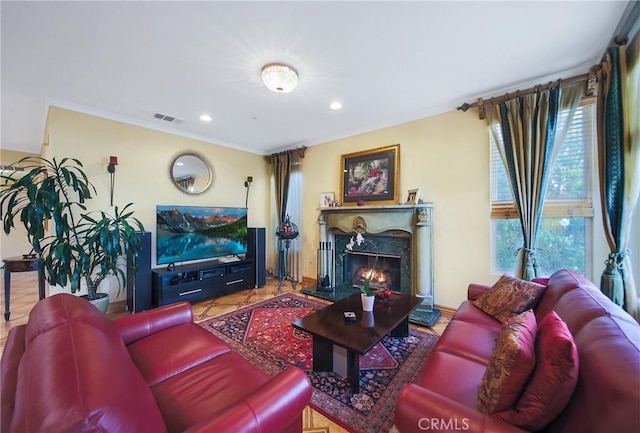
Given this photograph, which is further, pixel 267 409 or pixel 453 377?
pixel 453 377

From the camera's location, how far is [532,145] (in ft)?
8.18

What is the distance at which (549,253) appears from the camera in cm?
255

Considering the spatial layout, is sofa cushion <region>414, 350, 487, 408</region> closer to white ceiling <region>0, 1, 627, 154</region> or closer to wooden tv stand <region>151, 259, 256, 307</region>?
white ceiling <region>0, 1, 627, 154</region>

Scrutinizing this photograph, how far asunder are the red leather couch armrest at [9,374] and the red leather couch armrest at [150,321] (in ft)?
1.50

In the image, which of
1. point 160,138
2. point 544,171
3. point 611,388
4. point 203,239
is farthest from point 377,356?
point 160,138

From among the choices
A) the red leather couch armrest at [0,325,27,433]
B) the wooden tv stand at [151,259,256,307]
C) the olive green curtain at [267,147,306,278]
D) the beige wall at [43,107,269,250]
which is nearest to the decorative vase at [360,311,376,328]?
the red leather couch armrest at [0,325,27,433]

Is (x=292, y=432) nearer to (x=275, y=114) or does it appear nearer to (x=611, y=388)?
(x=611, y=388)

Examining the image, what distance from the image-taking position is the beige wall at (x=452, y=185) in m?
2.91

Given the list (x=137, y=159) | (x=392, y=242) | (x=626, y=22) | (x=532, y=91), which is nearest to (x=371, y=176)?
(x=392, y=242)

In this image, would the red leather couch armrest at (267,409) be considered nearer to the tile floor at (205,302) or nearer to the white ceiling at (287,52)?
the tile floor at (205,302)

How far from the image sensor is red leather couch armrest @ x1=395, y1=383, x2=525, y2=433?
0.87 meters

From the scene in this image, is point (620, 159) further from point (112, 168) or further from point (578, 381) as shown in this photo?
point (112, 168)

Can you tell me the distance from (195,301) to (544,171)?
4446mm

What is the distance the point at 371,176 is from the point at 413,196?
727 millimetres
